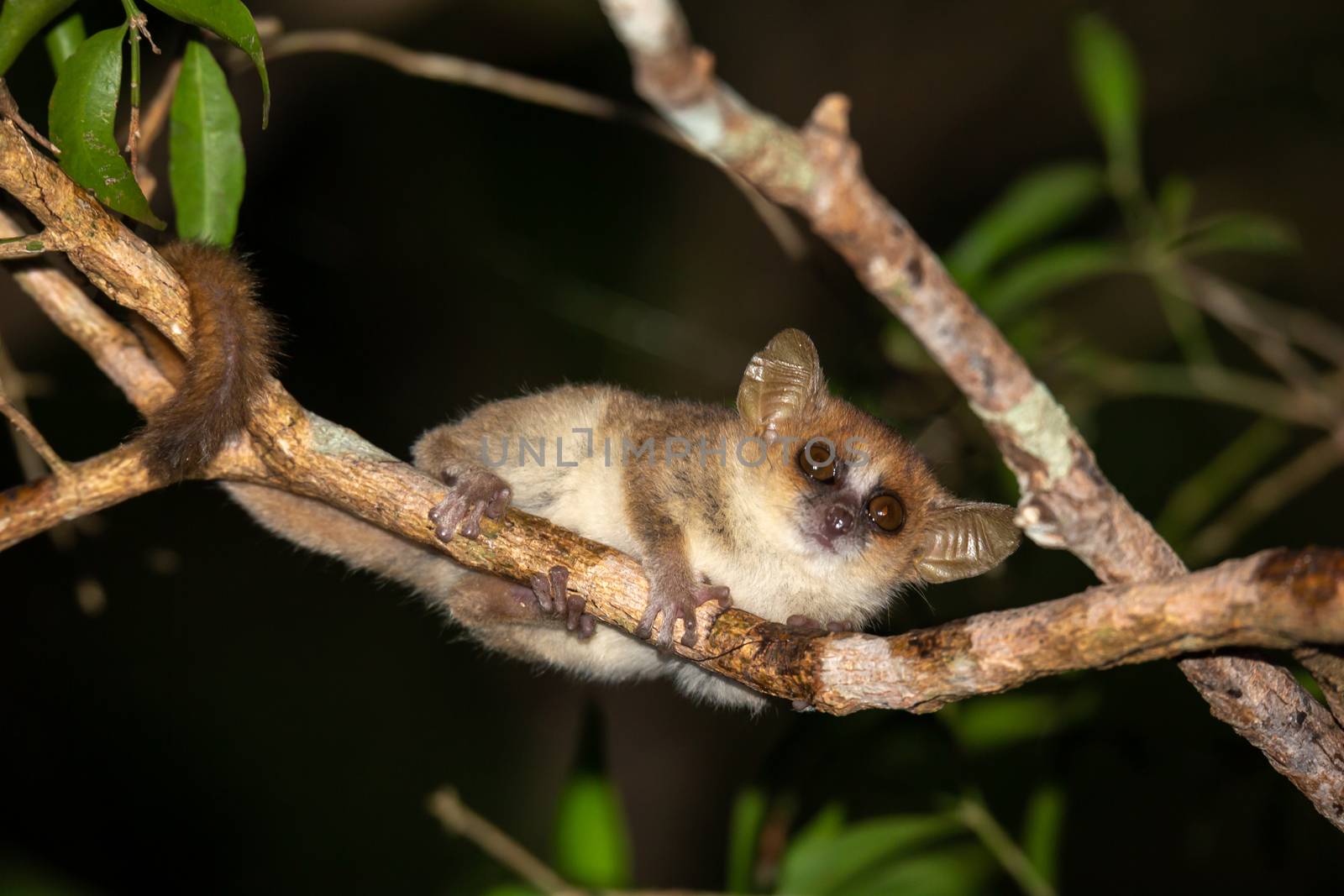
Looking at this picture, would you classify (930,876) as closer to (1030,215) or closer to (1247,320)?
(1247,320)

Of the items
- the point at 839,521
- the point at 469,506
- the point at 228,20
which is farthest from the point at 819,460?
the point at 228,20

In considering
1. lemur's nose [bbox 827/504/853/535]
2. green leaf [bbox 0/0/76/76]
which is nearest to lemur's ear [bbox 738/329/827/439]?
lemur's nose [bbox 827/504/853/535]

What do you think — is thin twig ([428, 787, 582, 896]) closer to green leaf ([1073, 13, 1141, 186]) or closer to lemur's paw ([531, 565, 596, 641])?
lemur's paw ([531, 565, 596, 641])

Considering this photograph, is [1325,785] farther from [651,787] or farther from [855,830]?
[651,787]

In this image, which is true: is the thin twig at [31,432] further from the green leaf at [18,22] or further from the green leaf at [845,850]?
the green leaf at [845,850]

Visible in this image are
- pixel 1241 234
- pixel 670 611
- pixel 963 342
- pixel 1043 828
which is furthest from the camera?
pixel 1241 234

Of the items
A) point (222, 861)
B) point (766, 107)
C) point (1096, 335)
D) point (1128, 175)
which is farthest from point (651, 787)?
point (1128, 175)
